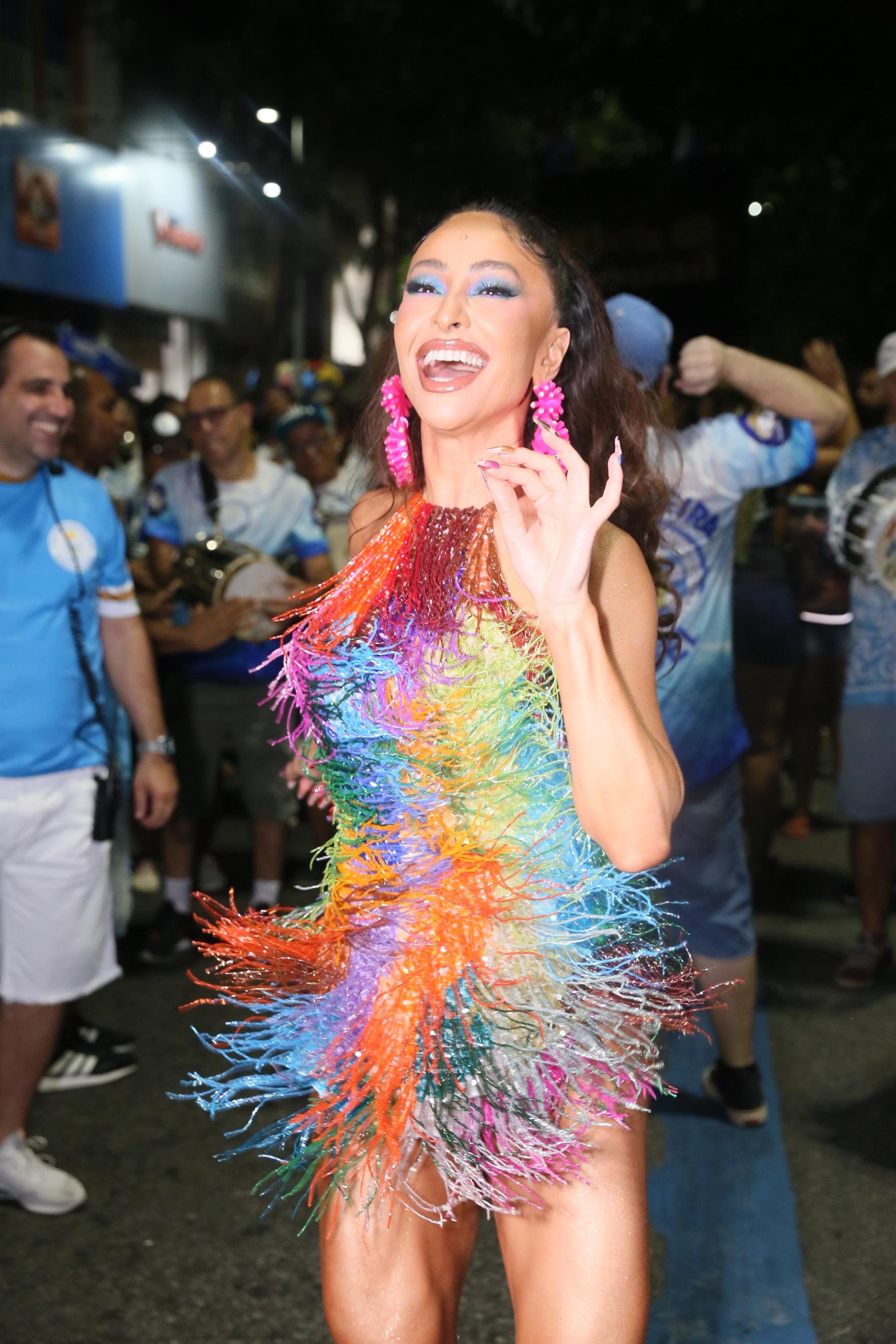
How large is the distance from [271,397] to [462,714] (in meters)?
9.70

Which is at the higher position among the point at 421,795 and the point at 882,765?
the point at 421,795

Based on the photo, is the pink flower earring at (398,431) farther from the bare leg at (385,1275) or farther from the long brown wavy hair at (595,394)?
the bare leg at (385,1275)

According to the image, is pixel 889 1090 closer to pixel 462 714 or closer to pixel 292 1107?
pixel 292 1107

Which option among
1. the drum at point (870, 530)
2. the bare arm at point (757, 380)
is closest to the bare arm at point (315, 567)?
the drum at point (870, 530)

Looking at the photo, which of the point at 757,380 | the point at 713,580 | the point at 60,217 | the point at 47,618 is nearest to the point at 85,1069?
the point at 47,618

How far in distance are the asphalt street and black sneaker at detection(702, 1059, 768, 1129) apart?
6cm

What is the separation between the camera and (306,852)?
21.6 ft

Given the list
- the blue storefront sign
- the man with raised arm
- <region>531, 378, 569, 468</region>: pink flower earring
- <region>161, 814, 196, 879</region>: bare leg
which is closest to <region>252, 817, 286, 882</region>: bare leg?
<region>161, 814, 196, 879</region>: bare leg

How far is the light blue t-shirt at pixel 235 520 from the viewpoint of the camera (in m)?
5.45

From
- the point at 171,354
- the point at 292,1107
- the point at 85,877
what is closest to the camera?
the point at 85,877

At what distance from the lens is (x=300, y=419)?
708 cm

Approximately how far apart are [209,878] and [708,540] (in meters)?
3.31

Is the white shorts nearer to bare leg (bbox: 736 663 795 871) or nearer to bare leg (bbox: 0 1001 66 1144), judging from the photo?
bare leg (bbox: 0 1001 66 1144)

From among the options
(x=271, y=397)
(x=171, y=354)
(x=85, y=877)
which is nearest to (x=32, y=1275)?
(x=85, y=877)
